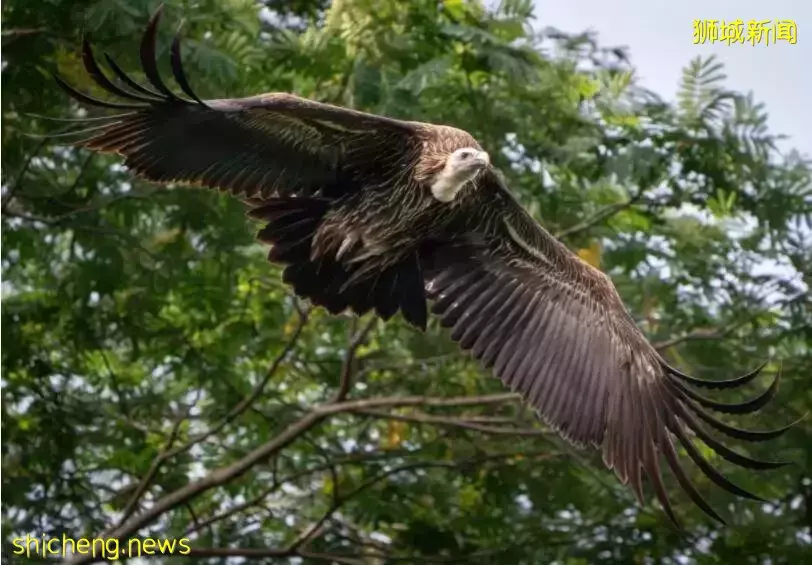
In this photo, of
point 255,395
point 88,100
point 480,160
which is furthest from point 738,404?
point 255,395

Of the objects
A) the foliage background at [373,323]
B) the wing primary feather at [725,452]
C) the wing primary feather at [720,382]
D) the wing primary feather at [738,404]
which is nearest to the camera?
the wing primary feather at [725,452]

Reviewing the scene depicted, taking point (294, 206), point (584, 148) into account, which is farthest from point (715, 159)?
point (294, 206)

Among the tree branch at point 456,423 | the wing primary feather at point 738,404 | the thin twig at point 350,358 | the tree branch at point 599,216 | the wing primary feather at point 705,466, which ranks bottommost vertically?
the wing primary feather at point 705,466

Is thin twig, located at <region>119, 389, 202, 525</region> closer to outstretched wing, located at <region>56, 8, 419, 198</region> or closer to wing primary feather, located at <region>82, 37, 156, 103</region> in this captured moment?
outstretched wing, located at <region>56, 8, 419, 198</region>

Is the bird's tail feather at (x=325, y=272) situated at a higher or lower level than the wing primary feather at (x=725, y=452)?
higher

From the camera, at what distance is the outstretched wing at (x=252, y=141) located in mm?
4941

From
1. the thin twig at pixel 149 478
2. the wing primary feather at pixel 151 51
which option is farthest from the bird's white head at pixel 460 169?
the thin twig at pixel 149 478

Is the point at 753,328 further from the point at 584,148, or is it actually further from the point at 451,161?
the point at 451,161

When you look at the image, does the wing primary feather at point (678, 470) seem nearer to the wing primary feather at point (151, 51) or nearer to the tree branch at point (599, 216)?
the tree branch at point (599, 216)

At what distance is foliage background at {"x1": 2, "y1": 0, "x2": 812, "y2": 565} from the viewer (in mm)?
6949

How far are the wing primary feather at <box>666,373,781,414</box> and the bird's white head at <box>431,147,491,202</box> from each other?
3.91ft

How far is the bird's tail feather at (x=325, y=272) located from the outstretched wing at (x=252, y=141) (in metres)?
0.09

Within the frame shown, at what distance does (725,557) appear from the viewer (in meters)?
7.60

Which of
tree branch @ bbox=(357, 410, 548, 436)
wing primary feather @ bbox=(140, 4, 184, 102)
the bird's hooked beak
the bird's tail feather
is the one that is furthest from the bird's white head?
tree branch @ bbox=(357, 410, 548, 436)
